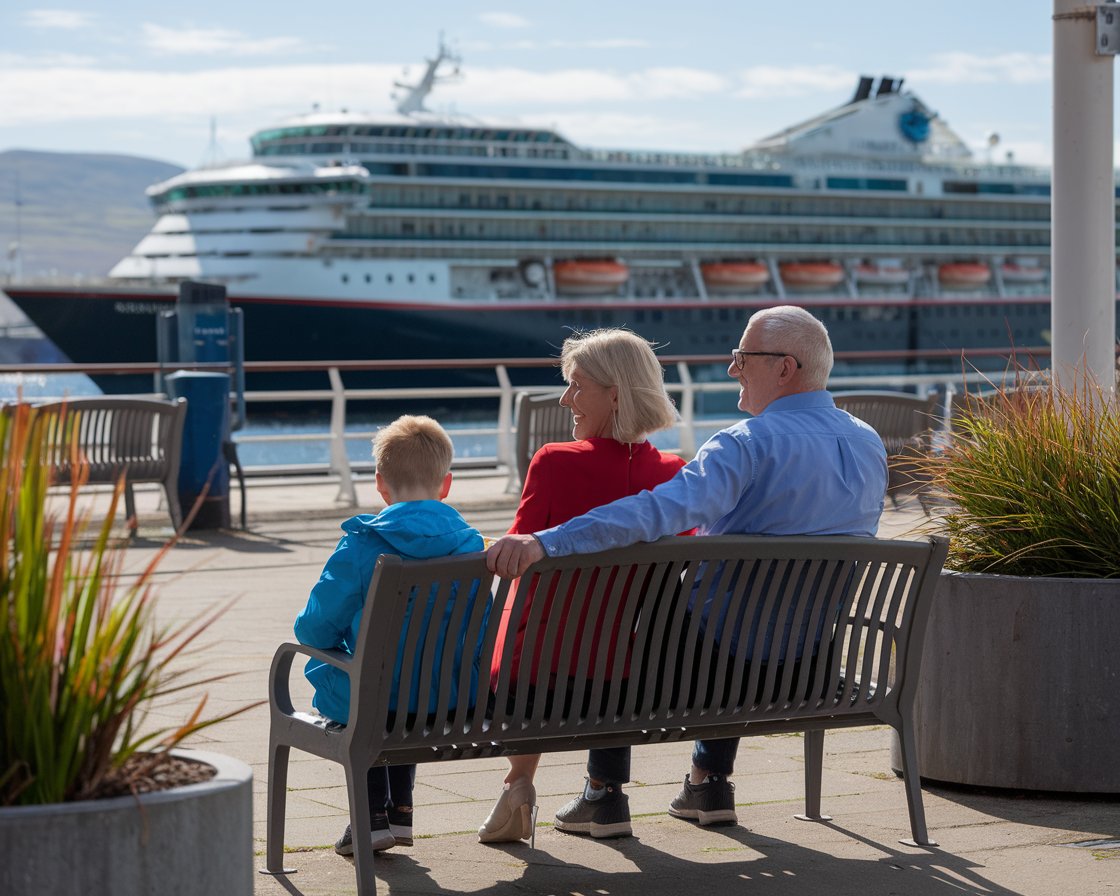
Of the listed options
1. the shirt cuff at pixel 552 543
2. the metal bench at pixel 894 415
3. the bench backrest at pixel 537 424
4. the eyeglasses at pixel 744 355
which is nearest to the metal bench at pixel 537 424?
the bench backrest at pixel 537 424

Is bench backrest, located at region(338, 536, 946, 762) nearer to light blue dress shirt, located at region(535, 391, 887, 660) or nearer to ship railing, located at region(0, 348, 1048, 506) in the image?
light blue dress shirt, located at region(535, 391, 887, 660)

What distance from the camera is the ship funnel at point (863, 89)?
184 feet

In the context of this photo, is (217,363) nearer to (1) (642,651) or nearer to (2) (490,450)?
(1) (642,651)

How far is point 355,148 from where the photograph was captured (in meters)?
46.2

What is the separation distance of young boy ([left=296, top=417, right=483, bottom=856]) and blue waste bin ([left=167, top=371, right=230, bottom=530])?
5374 mm

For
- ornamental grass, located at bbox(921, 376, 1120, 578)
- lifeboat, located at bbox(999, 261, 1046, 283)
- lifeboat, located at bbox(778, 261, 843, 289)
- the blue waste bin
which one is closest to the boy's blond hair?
ornamental grass, located at bbox(921, 376, 1120, 578)

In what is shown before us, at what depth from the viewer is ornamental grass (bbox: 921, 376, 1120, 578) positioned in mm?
3307

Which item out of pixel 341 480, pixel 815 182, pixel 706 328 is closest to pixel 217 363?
pixel 341 480

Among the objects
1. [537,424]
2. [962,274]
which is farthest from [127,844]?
[962,274]

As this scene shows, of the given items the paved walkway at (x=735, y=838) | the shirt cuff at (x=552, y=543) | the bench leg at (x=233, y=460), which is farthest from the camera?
the bench leg at (x=233, y=460)

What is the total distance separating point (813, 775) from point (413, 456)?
1.01 meters

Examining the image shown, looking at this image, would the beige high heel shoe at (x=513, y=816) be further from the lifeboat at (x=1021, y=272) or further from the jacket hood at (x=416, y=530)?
the lifeboat at (x=1021, y=272)

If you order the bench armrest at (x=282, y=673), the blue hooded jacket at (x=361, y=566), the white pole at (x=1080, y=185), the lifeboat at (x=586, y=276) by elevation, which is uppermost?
the lifeboat at (x=586, y=276)

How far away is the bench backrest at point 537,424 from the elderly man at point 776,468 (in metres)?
4.38
